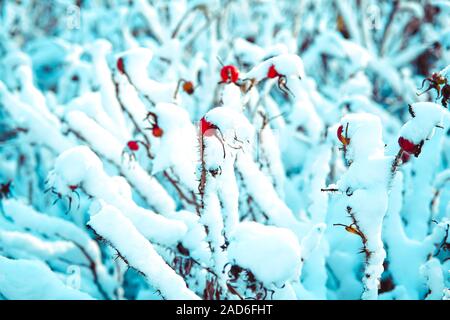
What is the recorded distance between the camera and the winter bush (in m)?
0.80

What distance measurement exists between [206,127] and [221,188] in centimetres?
17

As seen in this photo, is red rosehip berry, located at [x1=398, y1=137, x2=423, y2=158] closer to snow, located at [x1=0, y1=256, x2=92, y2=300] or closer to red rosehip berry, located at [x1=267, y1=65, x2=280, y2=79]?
red rosehip berry, located at [x1=267, y1=65, x2=280, y2=79]

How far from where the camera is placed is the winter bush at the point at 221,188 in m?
0.80

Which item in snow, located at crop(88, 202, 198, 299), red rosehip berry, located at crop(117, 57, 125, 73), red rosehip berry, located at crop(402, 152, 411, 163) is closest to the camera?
snow, located at crop(88, 202, 198, 299)

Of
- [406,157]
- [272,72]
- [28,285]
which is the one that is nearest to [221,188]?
[272,72]

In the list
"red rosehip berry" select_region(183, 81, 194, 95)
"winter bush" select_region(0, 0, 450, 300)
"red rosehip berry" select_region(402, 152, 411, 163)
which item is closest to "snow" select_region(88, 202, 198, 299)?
"winter bush" select_region(0, 0, 450, 300)

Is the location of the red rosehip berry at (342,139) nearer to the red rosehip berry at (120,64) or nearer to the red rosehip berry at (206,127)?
the red rosehip berry at (206,127)

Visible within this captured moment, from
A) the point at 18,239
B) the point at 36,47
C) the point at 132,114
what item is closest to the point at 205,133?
the point at 132,114

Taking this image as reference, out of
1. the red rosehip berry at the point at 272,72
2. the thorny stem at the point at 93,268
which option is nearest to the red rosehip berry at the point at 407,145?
the red rosehip berry at the point at 272,72

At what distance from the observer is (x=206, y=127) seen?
0.77 metres

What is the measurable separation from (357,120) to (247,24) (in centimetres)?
232

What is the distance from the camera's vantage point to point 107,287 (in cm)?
140

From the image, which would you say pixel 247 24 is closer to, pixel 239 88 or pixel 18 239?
pixel 239 88
